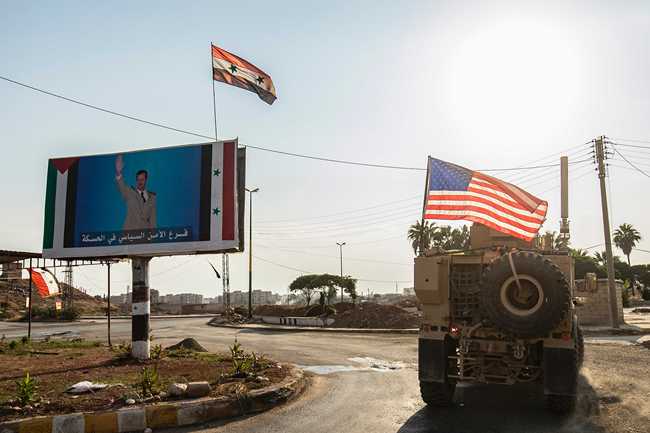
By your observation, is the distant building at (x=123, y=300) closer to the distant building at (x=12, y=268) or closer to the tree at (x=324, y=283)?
the tree at (x=324, y=283)

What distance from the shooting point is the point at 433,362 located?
8211 mm

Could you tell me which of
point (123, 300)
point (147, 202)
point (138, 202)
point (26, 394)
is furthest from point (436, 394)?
point (123, 300)

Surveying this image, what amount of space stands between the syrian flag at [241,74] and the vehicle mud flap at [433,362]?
32.8 ft

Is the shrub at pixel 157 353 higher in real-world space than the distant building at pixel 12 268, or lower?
lower

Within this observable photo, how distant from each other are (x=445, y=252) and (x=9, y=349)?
42.5 feet

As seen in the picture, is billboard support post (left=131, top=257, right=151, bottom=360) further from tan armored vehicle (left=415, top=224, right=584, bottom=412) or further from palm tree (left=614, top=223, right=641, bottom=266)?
palm tree (left=614, top=223, right=641, bottom=266)

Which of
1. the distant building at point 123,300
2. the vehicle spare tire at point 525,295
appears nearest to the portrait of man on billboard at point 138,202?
the vehicle spare tire at point 525,295

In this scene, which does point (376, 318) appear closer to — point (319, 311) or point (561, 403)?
point (319, 311)

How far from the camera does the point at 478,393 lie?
9.52 metres

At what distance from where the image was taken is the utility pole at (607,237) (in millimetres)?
24531

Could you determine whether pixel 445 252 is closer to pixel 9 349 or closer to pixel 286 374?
pixel 286 374

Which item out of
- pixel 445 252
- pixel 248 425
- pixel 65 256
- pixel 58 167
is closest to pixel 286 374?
pixel 248 425

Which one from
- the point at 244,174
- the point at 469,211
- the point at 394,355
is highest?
the point at 244,174

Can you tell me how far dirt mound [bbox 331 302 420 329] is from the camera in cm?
3013
